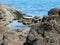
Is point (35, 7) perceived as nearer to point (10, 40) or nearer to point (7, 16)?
point (7, 16)

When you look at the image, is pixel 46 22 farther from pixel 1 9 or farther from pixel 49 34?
pixel 1 9

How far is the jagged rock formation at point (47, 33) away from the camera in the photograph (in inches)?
426

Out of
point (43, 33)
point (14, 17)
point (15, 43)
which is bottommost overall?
point (14, 17)

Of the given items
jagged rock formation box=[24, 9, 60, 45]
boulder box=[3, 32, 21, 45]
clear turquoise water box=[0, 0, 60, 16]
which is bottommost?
clear turquoise water box=[0, 0, 60, 16]

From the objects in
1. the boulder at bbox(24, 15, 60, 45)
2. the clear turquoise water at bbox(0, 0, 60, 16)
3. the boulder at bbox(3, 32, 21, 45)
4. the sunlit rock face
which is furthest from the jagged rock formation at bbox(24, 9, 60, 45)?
the clear turquoise water at bbox(0, 0, 60, 16)

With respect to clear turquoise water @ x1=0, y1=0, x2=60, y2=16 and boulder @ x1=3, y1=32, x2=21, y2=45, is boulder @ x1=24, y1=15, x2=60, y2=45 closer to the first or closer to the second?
boulder @ x1=3, y1=32, x2=21, y2=45

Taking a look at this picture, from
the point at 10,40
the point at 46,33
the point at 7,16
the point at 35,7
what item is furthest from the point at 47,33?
the point at 35,7

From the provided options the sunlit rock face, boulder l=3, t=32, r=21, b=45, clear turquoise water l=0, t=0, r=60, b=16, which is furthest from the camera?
clear turquoise water l=0, t=0, r=60, b=16

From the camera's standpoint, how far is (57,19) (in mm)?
11375

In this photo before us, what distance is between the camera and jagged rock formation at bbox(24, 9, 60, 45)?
10828 mm

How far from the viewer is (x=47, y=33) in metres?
11.1

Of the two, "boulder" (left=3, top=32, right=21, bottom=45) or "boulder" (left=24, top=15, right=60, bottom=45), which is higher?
"boulder" (left=24, top=15, right=60, bottom=45)

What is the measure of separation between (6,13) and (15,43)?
2782 cm

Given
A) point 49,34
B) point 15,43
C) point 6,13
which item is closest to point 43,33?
point 49,34
